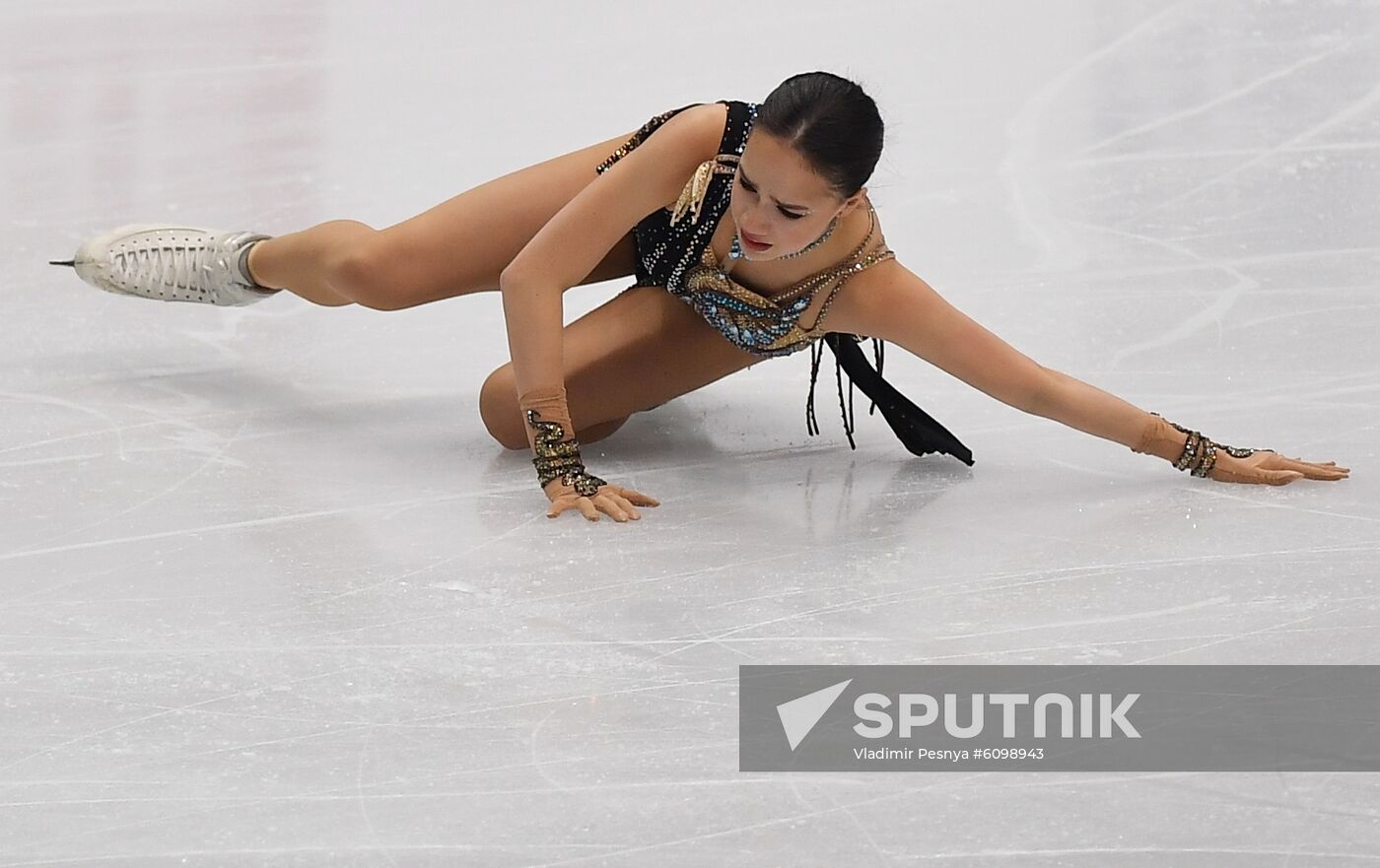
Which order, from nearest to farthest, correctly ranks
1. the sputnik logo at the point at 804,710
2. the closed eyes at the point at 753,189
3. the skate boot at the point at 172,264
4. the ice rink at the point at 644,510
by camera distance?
1. the ice rink at the point at 644,510
2. the sputnik logo at the point at 804,710
3. the closed eyes at the point at 753,189
4. the skate boot at the point at 172,264

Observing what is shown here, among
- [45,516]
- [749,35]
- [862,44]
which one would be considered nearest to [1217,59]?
[862,44]

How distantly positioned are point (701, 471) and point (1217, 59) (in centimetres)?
349

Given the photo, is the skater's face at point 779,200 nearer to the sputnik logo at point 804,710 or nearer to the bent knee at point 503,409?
the bent knee at point 503,409

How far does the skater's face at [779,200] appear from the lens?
95.2 inches

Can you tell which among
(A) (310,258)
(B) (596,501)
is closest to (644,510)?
(B) (596,501)

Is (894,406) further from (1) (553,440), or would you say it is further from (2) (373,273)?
(2) (373,273)

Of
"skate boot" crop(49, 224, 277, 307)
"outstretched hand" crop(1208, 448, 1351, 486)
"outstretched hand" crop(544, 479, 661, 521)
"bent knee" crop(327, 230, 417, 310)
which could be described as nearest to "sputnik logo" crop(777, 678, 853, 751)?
"outstretched hand" crop(544, 479, 661, 521)

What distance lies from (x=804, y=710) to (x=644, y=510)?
0.72 m

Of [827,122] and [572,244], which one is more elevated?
[827,122]

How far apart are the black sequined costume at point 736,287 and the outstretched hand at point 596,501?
0.36 metres

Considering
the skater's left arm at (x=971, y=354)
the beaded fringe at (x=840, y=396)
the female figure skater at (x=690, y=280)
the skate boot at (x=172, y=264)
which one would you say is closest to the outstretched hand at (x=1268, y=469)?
the female figure skater at (x=690, y=280)

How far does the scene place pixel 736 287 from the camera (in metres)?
2.77

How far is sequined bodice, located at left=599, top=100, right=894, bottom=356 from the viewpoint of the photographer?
8.86 ft

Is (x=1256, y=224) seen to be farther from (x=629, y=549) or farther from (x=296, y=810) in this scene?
(x=296, y=810)
